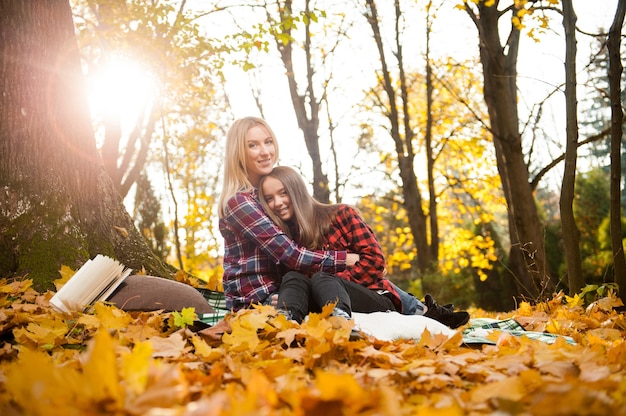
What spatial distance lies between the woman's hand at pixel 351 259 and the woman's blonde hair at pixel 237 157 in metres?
0.85

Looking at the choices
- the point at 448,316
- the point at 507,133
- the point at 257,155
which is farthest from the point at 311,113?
the point at 448,316

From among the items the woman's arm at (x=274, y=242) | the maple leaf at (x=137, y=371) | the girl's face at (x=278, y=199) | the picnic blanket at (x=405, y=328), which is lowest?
the picnic blanket at (x=405, y=328)

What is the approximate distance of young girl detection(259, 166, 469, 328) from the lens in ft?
11.3

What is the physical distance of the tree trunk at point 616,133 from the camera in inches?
144

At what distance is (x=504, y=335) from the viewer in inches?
101

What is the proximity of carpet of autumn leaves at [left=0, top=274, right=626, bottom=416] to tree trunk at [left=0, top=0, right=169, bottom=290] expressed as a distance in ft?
1.15

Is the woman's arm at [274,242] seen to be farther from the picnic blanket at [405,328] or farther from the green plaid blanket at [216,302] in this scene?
the green plaid blanket at [216,302]

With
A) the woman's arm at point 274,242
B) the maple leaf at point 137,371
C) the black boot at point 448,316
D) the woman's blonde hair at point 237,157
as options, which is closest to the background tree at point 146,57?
the woman's blonde hair at point 237,157

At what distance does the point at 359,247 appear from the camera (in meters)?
3.55

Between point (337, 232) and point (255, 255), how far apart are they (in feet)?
1.91

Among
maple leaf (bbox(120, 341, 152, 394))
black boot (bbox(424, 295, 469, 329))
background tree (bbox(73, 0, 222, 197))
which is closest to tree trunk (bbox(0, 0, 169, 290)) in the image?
black boot (bbox(424, 295, 469, 329))

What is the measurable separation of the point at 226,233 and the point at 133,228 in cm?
96

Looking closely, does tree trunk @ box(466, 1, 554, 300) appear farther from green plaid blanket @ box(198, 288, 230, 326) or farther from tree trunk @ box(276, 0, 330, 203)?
tree trunk @ box(276, 0, 330, 203)

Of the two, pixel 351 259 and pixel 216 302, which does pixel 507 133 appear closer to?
pixel 351 259
